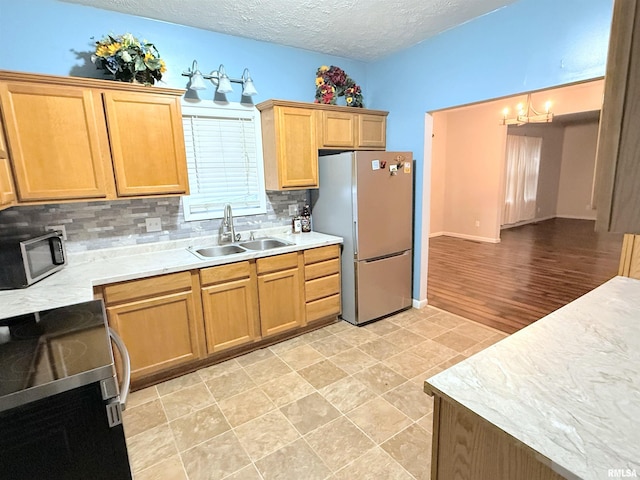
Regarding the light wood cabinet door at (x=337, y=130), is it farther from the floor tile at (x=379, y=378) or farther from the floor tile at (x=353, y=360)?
the floor tile at (x=379, y=378)

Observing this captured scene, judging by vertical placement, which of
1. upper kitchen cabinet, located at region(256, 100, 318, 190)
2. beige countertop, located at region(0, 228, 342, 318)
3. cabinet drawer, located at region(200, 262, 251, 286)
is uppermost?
upper kitchen cabinet, located at region(256, 100, 318, 190)

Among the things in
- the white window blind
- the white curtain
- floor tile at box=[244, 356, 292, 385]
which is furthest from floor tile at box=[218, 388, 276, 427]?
the white curtain

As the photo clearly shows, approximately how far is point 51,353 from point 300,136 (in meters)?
2.44

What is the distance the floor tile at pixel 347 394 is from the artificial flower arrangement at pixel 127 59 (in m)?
2.52

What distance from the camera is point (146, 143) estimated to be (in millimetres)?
2332

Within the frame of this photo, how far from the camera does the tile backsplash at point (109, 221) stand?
2.27m

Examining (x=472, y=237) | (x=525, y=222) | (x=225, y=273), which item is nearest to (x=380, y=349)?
(x=225, y=273)

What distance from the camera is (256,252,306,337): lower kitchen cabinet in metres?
2.76

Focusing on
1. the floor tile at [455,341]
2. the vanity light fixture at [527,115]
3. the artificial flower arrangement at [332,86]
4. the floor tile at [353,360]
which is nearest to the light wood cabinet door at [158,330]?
the floor tile at [353,360]

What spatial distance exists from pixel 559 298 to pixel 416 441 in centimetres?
285

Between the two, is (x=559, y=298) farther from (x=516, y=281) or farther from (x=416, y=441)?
(x=416, y=441)

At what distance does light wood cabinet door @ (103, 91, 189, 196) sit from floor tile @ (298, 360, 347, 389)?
1702 millimetres

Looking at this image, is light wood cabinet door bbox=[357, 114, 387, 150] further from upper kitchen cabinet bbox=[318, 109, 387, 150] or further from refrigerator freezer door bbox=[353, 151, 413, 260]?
refrigerator freezer door bbox=[353, 151, 413, 260]

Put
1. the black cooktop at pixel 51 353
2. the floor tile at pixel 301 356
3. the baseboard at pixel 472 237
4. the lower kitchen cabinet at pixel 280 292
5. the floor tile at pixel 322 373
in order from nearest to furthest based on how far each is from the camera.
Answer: the black cooktop at pixel 51 353 < the floor tile at pixel 322 373 < the floor tile at pixel 301 356 < the lower kitchen cabinet at pixel 280 292 < the baseboard at pixel 472 237
